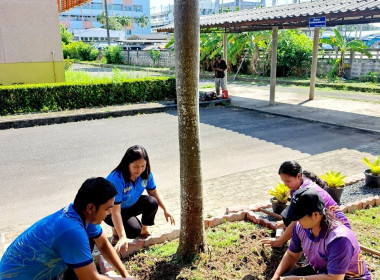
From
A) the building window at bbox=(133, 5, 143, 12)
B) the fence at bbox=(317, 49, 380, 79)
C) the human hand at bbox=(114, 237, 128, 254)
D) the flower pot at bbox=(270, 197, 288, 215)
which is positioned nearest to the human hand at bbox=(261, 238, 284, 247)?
the flower pot at bbox=(270, 197, 288, 215)

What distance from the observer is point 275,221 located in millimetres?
→ 4445

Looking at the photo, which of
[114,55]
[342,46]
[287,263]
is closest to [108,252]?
[287,263]

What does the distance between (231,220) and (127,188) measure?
147 centimetres

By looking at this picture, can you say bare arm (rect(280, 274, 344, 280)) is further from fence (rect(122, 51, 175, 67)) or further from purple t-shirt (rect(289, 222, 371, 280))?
fence (rect(122, 51, 175, 67))

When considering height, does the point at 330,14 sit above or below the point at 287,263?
above

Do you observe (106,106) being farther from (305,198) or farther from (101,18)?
(101,18)

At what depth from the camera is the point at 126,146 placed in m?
8.67

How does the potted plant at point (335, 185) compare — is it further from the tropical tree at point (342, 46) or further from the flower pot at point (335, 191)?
the tropical tree at point (342, 46)

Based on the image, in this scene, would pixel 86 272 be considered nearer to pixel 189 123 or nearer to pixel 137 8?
pixel 189 123

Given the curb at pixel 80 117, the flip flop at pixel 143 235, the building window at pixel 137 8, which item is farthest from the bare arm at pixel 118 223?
the building window at pixel 137 8

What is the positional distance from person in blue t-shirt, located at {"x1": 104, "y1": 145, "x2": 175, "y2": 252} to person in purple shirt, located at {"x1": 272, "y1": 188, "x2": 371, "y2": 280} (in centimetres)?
155

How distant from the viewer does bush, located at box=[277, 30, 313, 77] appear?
2355cm

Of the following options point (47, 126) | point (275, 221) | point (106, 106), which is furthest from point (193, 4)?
point (106, 106)

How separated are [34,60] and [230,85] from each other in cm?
1064
